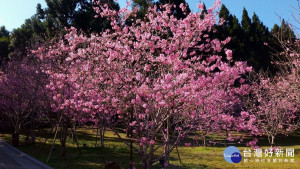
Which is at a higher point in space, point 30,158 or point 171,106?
point 171,106

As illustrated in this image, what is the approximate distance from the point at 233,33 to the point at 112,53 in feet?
93.8

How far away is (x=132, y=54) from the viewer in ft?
20.8

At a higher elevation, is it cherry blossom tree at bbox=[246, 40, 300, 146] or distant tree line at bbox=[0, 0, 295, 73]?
distant tree line at bbox=[0, 0, 295, 73]

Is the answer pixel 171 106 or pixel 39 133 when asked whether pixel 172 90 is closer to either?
pixel 171 106

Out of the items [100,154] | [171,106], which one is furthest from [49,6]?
[171,106]
